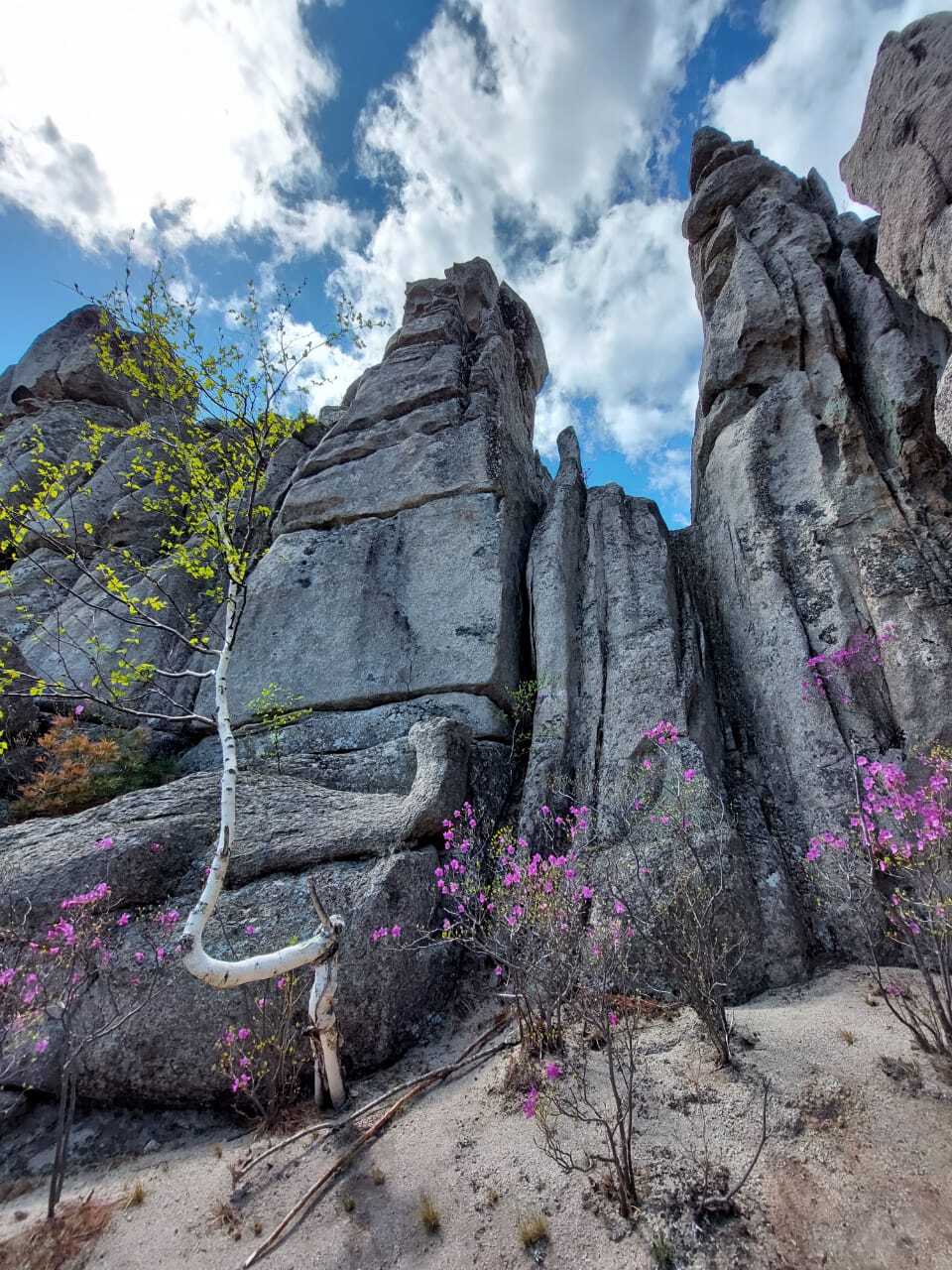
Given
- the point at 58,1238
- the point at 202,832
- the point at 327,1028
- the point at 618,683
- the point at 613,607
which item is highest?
the point at 613,607

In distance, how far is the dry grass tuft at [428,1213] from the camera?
500 centimetres

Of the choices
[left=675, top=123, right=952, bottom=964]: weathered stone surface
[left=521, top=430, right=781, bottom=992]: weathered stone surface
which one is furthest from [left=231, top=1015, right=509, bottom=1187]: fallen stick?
[left=675, top=123, right=952, bottom=964]: weathered stone surface

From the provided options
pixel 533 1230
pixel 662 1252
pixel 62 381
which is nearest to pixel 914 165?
pixel 662 1252

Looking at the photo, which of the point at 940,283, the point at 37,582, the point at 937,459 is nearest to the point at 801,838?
the point at 937,459

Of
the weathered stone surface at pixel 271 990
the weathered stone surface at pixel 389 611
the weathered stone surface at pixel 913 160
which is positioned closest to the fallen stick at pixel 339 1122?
the weathered stone surface at pixel 271 990

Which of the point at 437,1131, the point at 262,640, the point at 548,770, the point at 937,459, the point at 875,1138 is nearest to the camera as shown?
the point at 875,1138

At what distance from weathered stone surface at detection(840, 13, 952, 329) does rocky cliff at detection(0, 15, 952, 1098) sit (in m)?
0.06

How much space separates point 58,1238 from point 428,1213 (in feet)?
11.8

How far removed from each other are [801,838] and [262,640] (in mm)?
12670

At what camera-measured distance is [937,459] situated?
39.3ft

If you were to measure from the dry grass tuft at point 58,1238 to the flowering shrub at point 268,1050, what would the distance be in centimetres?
146

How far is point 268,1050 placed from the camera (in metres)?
7.11

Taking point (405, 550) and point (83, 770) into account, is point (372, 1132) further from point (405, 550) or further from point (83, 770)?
point (405, 550)

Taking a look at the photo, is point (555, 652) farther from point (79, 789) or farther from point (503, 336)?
point (503, 336)
